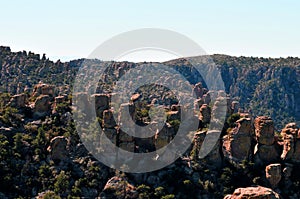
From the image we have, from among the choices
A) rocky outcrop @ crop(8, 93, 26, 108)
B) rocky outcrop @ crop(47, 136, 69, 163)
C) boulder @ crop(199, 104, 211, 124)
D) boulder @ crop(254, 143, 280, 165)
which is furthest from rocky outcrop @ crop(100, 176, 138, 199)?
rocky outcrop @ crop(8, 93, 26, 108)

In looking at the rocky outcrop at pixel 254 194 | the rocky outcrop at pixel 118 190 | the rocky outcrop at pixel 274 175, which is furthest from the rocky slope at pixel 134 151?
the rocky outcrop at pixel 254 194

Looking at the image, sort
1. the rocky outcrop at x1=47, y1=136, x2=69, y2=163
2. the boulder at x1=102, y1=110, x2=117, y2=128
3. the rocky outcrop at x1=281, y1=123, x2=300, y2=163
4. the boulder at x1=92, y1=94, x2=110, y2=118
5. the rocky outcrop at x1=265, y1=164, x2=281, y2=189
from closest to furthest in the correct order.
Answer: the rocky outcrop at x1=265, y1=164, x2=281, y2=189 < the rocky outcrop at x1=281, y1=123, x2=300, y2=163 < the rocky outcrop at x1=47, y1=136, x2=69, y2=163 < the boulder at x1=102, y1=110, x2=117, y2=128 < the boulder at x1=92, y1=94, x2=110, y2=118

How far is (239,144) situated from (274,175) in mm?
5872

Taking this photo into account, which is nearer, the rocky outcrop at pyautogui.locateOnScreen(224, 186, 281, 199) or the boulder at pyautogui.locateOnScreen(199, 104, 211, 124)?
the rocky outcrop at pyautogui.locateOnScreen(224, 186, 281, 199)

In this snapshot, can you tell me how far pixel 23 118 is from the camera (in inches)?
2655

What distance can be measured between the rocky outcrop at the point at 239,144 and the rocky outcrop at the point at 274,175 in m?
4.04

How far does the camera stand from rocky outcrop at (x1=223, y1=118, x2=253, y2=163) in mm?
61281

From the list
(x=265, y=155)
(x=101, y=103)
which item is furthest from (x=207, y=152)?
(x=101, y=103)

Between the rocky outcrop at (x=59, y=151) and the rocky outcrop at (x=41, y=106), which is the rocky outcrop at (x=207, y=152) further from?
the rocky outcrop at (x=41, y=106)

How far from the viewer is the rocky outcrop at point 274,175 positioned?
58062 millimetres

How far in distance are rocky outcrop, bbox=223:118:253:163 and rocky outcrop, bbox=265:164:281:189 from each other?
4041 millimetres

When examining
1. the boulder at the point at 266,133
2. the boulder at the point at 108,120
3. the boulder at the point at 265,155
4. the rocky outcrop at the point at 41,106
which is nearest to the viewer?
the boulder at the point at 265,155

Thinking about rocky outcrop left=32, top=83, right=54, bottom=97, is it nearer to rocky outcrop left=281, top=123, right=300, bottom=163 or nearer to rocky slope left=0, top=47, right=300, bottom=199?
rocky slope left=0, top=47, right=300, bottom=199

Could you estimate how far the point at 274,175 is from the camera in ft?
Answer: 191
